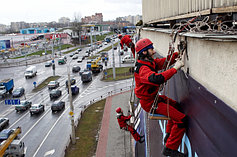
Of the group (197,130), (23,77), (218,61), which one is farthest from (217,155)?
(23,77)

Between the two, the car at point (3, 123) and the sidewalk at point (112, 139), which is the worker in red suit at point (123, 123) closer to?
the sidewalk at point (112, 139)

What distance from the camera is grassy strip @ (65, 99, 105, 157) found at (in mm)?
15444

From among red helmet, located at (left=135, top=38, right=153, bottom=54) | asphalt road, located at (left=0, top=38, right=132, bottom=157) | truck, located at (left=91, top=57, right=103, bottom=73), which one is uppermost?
red helmet, located at (left=135, top=38, right=153, bottom=54)

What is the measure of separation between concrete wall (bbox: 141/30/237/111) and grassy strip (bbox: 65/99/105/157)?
508 inches

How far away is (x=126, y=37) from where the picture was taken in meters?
7.25

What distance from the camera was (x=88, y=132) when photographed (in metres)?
18.4

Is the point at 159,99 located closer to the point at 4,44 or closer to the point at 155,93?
the point at 155,93

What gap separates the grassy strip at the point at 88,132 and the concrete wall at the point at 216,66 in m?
12.9

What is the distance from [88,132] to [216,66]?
54.5 feet

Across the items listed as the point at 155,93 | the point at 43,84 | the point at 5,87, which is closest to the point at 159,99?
the point at 155,93

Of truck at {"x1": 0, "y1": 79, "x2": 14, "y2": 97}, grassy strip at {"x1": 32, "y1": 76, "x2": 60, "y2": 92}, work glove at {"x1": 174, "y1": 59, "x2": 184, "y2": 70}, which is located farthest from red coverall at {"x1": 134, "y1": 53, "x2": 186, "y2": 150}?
grassy strip at {"x1": 32, "y1": 76, "x2": 60, "y2": 92}

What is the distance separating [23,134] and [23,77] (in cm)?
2594

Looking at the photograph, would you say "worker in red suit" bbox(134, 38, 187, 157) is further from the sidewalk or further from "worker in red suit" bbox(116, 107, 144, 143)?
the sidewalk

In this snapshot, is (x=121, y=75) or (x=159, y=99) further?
(x=121, y=75)
